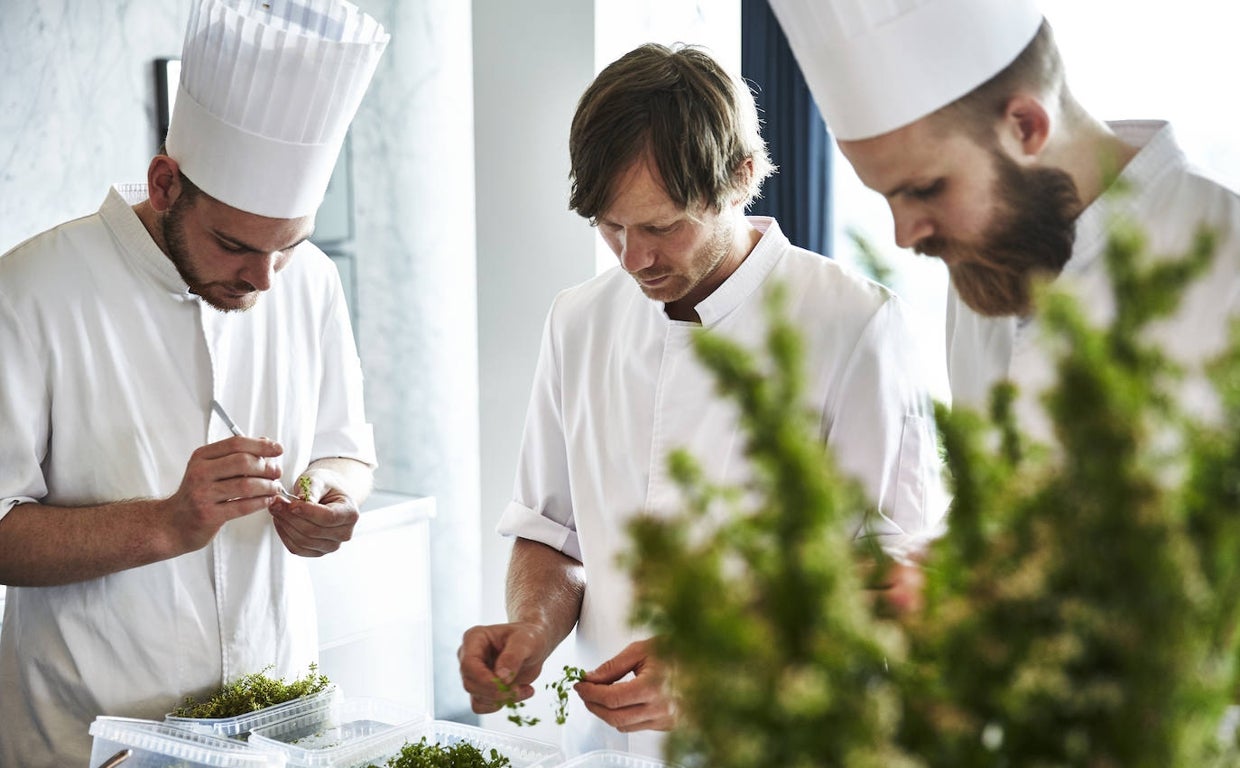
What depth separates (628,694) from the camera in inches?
55.6

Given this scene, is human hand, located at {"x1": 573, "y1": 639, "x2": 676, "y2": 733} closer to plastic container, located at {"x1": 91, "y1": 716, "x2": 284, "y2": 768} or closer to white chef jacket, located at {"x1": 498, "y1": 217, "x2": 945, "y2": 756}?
white chef jacket, located at {"x1": 498, "y1": 217, "x2": 945, "y2": 756}

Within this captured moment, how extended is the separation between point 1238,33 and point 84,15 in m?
2.68

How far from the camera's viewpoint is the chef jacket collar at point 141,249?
6.19 ft

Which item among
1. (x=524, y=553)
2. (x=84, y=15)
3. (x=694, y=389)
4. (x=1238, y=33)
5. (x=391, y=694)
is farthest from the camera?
(x=391, y=694)

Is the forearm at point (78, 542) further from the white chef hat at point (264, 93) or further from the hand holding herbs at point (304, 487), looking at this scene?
the white chef hat at point (264, 93)

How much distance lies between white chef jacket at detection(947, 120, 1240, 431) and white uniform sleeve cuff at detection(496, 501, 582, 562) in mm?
828

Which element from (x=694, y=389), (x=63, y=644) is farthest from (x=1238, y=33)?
(x=63, y=644)

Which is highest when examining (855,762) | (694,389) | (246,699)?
(855,762)

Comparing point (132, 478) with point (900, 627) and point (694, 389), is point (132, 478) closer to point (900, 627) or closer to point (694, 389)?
point (694, 389)

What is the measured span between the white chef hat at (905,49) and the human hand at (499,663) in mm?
785

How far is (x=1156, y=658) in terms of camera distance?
51cm

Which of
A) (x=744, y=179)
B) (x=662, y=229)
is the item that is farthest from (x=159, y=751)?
(x=744, y=179)

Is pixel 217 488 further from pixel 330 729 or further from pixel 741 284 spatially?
pixel 741 284

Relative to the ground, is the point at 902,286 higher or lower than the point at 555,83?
lower
